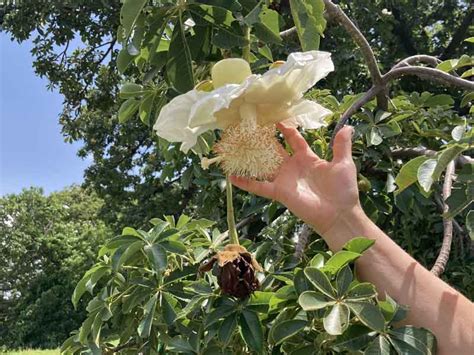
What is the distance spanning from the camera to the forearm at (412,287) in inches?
31.0

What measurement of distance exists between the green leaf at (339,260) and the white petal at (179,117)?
0.87 ft

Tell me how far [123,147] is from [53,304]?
885 cm

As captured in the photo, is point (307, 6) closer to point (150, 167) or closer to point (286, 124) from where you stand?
point (286, 124)

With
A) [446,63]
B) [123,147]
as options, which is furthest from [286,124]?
[123,147]

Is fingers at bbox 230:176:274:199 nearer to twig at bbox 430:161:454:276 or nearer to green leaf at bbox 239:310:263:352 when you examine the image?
green leaf at bbox 239:310:263:352

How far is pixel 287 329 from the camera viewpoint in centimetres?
76

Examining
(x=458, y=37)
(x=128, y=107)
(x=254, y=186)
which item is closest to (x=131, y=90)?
(x=128, y=107)

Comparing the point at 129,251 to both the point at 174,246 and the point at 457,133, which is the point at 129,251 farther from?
the point at 457,133

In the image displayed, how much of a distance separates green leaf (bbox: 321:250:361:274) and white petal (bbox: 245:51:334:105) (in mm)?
232

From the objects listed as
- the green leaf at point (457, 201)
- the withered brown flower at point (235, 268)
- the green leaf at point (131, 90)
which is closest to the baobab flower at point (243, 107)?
the withered brown flower at point (235, 268)

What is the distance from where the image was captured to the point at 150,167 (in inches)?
203

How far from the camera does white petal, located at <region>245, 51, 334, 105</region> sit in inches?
25.7

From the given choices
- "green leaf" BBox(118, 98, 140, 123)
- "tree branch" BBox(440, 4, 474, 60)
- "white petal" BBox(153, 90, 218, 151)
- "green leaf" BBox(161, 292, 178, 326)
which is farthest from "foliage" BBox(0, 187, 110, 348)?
"white petal" BBox(153, 90, 218, 151)

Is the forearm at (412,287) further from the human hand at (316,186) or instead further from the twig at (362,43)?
the twig at (362,43)
